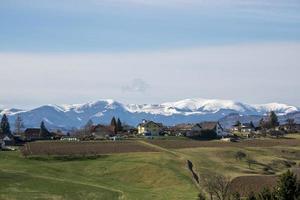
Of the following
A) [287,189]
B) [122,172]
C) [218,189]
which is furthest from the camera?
[122,172]

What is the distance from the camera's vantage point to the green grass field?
8419 centimetres

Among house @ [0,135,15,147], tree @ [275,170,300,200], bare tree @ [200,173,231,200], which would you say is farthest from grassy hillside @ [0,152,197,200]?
house @ [0,135,15,147]

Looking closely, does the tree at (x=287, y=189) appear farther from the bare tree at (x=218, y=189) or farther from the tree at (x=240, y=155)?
the tree at (x=240, y=155)

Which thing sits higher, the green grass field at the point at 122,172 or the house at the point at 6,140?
the house at the point at 6,140

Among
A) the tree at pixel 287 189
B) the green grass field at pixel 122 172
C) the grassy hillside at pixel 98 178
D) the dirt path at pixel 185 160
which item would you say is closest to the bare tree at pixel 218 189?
the green grass field at pixel 122 172

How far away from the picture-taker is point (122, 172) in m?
106

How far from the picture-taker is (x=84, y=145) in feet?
455

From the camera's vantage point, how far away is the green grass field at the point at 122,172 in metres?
84.2

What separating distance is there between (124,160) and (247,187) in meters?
32.1

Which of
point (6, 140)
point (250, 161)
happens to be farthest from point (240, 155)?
point (6, 140)

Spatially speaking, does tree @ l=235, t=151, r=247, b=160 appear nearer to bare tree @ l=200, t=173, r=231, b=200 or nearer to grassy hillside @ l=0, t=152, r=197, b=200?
grassy hillside @ l=0, t=152, r=197, b=200

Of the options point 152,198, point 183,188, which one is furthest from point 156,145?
point 152,198

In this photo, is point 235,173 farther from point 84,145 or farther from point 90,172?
point 84,145

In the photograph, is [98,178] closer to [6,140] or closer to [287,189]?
[287,189]
